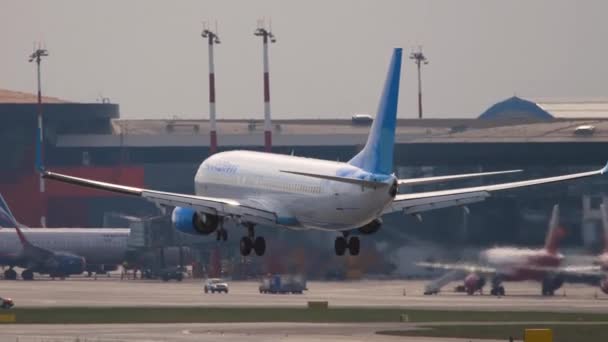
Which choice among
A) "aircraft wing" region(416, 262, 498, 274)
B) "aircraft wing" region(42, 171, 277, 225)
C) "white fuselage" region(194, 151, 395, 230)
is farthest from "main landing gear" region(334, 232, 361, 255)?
"aircraft wing" region(416, 262, 498, 274)

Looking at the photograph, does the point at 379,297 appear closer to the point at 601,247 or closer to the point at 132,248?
the point at 601,247

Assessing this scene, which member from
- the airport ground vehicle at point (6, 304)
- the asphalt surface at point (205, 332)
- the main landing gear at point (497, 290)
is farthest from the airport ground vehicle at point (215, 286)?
the asphalt surface at point (205, 332)

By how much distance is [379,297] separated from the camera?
16475cm

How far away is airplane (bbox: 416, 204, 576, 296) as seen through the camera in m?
151

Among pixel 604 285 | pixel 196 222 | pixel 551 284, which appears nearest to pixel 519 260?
pixel 551 284

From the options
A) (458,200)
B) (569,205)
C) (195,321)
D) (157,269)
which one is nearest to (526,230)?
(569,205)

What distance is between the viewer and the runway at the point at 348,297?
15738cm

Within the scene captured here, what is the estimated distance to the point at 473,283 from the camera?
164 metres

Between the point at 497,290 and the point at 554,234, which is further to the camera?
the point at 497,290

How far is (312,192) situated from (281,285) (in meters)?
78.2

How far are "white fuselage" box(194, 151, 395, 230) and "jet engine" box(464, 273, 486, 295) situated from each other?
61935 mm

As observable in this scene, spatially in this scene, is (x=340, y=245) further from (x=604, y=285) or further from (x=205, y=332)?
(x=604, y=285)

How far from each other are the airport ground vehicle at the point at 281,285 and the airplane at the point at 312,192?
64.0 meters

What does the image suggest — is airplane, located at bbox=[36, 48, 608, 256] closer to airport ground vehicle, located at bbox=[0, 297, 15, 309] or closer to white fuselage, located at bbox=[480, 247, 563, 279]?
white fuselage, located at bbox=[480, 247, 563, 279]
